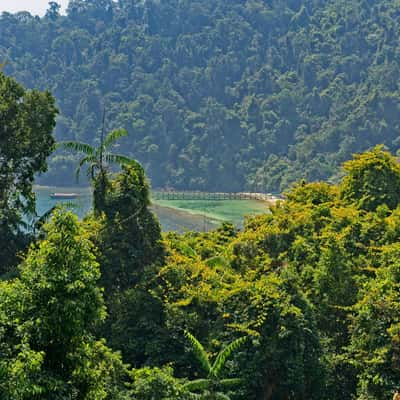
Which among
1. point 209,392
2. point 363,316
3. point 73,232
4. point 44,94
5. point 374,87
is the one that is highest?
point 374,87

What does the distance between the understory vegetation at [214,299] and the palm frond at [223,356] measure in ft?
0.08

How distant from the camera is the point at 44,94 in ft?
55.2

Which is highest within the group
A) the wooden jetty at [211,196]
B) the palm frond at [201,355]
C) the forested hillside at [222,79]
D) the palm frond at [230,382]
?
the forested hillside at [222,79]

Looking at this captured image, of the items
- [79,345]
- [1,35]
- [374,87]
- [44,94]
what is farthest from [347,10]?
[79,345]

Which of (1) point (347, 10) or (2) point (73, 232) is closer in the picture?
(2) point (73, 232)

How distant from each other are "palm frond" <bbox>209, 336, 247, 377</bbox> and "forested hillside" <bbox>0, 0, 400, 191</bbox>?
89.9 metres

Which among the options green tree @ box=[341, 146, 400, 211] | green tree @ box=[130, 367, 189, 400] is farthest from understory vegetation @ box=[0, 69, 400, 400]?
green tree @ box=[341, 146, 400, 211]

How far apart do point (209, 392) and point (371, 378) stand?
3.38 metres

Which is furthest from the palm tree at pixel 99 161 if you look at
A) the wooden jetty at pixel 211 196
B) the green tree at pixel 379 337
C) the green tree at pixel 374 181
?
the wooden jetty at pixel 211 196

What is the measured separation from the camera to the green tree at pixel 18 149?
16.1m

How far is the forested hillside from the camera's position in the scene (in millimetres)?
113938

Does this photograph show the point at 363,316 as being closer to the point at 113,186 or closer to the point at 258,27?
the point at 113,186

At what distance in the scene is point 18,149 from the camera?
1614 centimetres

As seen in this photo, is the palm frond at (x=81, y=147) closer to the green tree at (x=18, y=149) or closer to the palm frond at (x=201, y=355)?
the green tree at (x=18, y=149)
